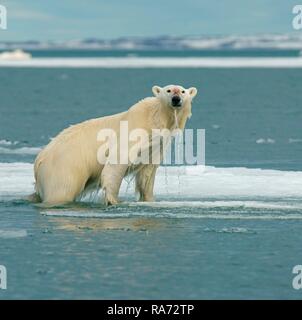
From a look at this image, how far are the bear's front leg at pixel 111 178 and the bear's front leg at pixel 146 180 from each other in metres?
0.28

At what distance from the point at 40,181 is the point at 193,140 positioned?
374 inches

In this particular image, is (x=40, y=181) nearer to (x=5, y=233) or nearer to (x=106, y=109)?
(x=5, y=233)

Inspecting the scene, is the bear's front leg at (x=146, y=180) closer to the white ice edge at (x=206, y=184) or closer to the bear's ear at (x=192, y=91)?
the white ice edge at (x=206, y=184)

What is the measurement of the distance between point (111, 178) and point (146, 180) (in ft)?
1.35

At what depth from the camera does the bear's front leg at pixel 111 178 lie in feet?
34.6

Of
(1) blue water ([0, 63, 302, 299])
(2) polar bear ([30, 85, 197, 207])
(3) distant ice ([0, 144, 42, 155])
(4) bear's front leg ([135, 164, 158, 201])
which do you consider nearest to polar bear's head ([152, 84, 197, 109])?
(2) polar bear ([30, 85, 197, 207])

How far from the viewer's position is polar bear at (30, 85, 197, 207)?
34.7ft

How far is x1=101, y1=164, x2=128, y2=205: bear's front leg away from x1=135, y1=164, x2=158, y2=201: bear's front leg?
0.91 feet

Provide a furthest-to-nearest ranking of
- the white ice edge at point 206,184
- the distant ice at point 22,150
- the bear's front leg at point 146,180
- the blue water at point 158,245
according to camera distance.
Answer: the distant ice at point 22,150, the white ice edge at point 206,184, the bear's front leg at point 146,180, the blue water at point 158,245

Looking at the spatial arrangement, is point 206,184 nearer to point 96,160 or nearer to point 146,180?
point 146,180

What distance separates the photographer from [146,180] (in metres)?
10.8

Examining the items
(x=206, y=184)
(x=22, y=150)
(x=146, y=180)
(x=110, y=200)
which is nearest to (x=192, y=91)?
(x=146, y=180)

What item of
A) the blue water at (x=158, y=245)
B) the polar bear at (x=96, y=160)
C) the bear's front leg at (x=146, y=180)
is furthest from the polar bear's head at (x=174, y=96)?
the blue water at (x=158, y=245)

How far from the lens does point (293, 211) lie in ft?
34.3
